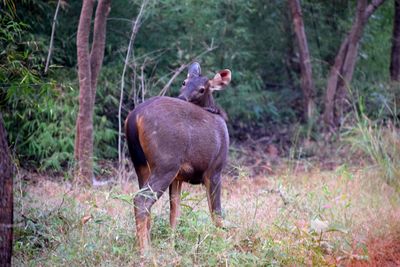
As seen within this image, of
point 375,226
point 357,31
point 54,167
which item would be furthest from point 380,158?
point 54,167

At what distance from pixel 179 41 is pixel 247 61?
6.84 feet

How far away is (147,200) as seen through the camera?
6629 mm

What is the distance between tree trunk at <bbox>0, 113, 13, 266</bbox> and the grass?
0.89 metres

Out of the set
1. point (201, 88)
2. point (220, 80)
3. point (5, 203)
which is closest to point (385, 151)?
point (220, 80)

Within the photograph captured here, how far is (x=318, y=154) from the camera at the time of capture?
1277 cm

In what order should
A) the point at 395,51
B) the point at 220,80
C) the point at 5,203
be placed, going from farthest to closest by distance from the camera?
the point at 395,51 → the point at 220,80 → the point at 5,203

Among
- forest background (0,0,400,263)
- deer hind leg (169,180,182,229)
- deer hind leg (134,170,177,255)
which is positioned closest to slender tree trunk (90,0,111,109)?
forest background (0,0,400,263)

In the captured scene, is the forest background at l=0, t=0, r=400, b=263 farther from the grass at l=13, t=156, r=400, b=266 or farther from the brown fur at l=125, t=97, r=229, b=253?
the brown fur at l=125, t=97, r=229, b=253

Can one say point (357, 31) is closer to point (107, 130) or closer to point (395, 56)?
point (395, 56)

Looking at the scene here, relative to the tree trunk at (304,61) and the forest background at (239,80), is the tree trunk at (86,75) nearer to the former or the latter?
the forest background at (239,80)

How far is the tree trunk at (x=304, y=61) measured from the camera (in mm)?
13188

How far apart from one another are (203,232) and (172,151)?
0.84 metres

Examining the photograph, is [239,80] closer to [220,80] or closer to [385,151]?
[385,151]

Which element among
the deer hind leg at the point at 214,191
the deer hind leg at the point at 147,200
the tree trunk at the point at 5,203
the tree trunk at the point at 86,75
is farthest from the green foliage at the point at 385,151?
the tree trunk at the point at 5,203
